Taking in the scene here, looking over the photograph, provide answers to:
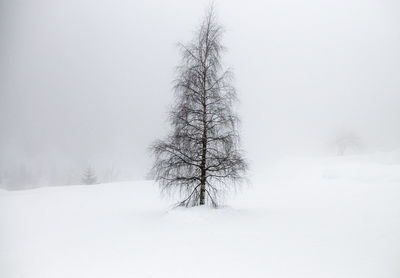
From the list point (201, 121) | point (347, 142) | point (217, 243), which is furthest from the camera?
point (347, 142)

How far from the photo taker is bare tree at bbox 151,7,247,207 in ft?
44.1

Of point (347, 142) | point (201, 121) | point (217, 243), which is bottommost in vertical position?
point (217, 243)

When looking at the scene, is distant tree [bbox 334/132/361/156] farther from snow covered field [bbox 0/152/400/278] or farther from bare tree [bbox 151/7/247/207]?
bare tree [bbox 151/7/247/207]

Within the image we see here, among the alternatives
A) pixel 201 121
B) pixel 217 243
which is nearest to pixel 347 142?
pixel 201 121

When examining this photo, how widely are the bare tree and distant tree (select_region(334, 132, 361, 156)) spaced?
5573 centimetres

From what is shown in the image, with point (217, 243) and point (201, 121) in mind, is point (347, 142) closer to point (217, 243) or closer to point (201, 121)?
point (201, 121)

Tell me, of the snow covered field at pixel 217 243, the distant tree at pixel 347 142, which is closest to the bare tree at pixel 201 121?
the snow covered field at pixel 217 243

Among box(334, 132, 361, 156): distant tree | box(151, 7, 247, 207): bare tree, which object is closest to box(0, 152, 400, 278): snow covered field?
box(151, 7, 247, 207): bare tree

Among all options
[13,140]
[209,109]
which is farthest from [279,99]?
[13,140]

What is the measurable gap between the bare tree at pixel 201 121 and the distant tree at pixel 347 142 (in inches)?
2194

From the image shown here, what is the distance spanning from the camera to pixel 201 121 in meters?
14.0

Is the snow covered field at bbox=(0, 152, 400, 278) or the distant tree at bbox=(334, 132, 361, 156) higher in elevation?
the distant tree at bbox=(334, 132, 361, 156)

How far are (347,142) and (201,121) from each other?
57.7 m

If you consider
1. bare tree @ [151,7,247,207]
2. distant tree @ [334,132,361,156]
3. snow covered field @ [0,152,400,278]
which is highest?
distant tree @ [334,132,361,156]
